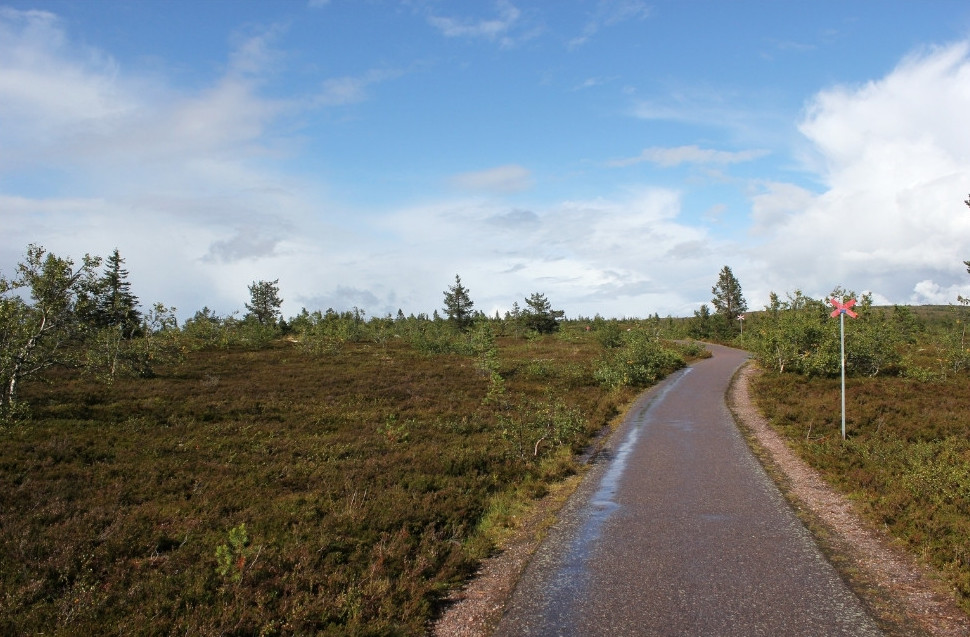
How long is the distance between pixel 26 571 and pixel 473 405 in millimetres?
17433

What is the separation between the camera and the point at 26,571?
8242 mm

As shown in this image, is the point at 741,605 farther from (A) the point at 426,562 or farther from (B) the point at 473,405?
(B) the point at 473,405

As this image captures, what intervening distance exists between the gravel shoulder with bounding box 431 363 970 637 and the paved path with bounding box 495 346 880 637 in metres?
0.25

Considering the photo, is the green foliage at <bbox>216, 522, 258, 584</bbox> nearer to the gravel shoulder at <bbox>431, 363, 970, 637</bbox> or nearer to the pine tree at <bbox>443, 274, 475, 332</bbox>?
the gravel shoulder at <bbox>431, 363, 970, 637</bbox>

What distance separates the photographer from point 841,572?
7840 millimetres

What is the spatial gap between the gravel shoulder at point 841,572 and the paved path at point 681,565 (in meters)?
0.25

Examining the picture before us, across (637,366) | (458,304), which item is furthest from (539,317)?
(637,366)

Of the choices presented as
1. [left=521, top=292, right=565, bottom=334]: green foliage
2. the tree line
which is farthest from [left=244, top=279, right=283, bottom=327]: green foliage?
[left=521, top=292, right=565, bottom=334]: green foliage

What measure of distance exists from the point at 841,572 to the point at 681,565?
7.47 ft

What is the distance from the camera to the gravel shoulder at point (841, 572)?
6656mm

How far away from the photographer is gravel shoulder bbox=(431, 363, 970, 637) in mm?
6656

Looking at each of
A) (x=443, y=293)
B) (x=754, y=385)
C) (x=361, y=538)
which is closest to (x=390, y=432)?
(x=361, y=538)

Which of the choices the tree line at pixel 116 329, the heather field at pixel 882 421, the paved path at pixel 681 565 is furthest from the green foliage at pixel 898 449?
the tree line at pixel 116 329

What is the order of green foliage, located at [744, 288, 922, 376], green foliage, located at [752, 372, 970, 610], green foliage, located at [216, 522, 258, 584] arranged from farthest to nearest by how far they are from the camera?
green foliage, located at [744, 288, 922, 376] → green foliage, located at [752, 372, 970, 610] → green foliage, located at [216, 522, 258, 584]
